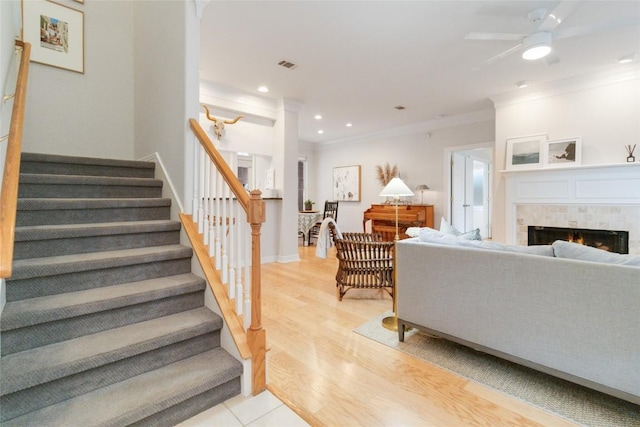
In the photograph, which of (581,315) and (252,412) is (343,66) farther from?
(252,412)

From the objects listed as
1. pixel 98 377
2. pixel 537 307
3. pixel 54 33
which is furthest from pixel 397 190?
pixel 54 33

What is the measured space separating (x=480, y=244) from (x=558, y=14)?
199cm

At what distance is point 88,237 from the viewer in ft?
6.30

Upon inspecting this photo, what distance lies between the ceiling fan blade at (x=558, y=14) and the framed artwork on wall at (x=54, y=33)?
4.36 meters

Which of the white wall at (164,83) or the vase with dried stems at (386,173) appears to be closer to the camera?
the white wall at (164,83)

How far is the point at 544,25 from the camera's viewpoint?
8.16 feet

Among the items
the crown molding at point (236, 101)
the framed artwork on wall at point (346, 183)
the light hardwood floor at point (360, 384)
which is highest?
the crown molding at point (236, 101)

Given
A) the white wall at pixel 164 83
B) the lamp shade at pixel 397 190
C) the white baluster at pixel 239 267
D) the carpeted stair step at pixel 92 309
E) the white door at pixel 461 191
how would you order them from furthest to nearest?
the white door at pixel 461 191 → the lamp shade at pixel 397 190 → the white wall at pixel 164 83 → the white baluster at pixel 239 267 → the carpeted stair step at pixel 92 309

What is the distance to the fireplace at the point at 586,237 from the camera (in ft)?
12.3

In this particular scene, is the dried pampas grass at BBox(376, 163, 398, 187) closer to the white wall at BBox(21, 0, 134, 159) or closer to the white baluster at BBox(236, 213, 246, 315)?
the white wall at BBox(21, 0, 134, 159)

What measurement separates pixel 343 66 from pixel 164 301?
129 inches

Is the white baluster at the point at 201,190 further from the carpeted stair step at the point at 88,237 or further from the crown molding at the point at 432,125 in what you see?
the crown molding at the point at 432,125

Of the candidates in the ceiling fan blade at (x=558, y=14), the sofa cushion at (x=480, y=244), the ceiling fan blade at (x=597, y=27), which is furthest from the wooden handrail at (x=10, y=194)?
the ceiling fan blade at (x=597, y=27)

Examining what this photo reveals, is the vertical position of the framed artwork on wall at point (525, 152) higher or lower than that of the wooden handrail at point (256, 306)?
higher
